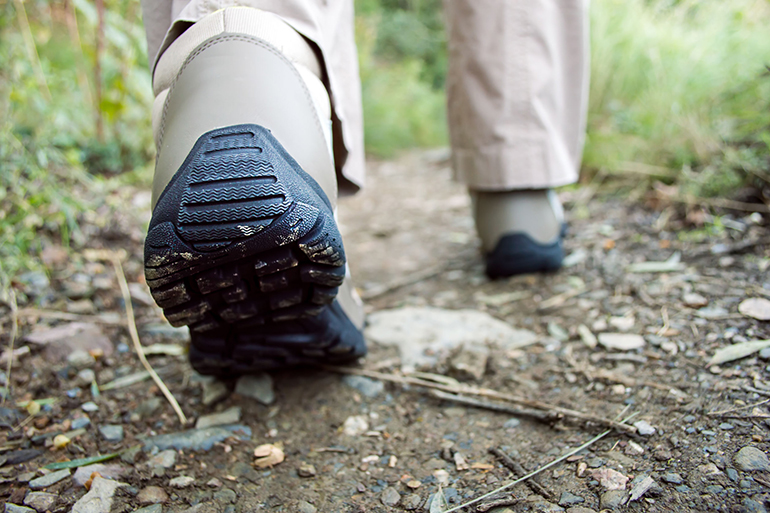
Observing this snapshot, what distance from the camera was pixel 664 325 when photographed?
3.41 feet

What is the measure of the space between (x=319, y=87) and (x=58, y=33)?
2.88m

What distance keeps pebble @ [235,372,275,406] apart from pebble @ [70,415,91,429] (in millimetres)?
237

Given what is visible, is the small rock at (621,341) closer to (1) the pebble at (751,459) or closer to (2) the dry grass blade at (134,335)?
(1) the pebble at (751,459)

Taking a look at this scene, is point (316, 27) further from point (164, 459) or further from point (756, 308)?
point (756, 308)

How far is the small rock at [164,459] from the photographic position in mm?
792

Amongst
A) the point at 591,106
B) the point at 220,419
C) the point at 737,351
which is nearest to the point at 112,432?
the point at 220,419

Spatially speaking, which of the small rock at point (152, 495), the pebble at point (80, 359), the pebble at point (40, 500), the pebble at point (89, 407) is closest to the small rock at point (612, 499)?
the small rock at point (152, 495)

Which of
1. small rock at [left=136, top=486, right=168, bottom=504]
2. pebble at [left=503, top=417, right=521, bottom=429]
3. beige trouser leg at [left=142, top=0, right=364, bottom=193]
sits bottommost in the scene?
pebble at [left=503, top=417, right=521, bottom=429]

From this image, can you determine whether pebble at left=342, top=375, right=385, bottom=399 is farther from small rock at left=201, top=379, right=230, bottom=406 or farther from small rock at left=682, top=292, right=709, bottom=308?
small rock at left=682, top=292, right=709, bottom=308

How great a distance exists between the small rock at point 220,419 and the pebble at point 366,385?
197mm

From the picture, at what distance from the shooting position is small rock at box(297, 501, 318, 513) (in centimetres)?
70

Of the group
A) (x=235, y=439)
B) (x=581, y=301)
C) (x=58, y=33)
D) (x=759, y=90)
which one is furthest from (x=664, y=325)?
(x=58, y=33)

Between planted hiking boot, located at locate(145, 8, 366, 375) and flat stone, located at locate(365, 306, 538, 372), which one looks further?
flat stone, located at locate(365, 306, 538, 372)

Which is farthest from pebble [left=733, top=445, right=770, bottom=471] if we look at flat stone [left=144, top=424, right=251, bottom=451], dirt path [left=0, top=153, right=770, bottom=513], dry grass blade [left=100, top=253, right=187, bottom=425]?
dry grass blade [left=100, top=253, right=187, bottom=425]
